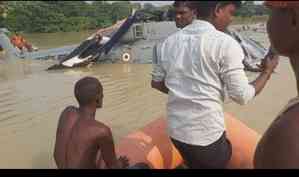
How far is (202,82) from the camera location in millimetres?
1723

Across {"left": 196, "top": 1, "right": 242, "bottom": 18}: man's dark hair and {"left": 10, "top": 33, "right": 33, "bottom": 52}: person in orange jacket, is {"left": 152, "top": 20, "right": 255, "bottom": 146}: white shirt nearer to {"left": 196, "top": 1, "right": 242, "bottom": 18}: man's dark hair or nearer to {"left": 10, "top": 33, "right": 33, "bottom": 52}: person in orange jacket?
{"left": 196, "top": 1, "right": 242, "bottom": 18}: man's dark hair

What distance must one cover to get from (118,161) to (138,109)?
271 cm

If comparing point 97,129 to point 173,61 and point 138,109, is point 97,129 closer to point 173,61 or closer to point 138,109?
point 173,61

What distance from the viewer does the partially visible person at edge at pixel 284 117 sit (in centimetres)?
75

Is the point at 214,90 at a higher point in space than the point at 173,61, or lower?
lower

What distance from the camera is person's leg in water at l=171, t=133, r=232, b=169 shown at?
5.90 feet

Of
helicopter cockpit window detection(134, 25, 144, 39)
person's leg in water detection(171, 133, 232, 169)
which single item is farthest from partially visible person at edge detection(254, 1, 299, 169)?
helicopter cockpit window detection(134, 25, 144, 39)

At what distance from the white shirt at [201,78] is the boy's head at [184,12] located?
0.43 feet

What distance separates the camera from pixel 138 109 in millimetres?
4785

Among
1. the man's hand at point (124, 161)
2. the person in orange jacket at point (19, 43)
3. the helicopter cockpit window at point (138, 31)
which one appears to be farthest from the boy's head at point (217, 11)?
the person in orange jacket at point (19, 43)

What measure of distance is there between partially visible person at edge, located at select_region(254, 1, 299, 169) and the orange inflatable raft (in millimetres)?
Answer: 1473

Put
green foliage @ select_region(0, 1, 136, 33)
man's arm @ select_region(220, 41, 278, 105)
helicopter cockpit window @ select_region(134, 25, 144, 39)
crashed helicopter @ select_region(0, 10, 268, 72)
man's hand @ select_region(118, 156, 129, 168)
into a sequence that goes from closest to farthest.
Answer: man's arm @ select_region(220, 41, 278, 105), man's hand @ select_region(118, 156, 129, 168), crashed helicopter @ select_region(0, 10, 268, 72), helicopter cockpit window @ select_region(134, 25, 144, 39), green foliage @ select_region(0, 1, 136, 33)
